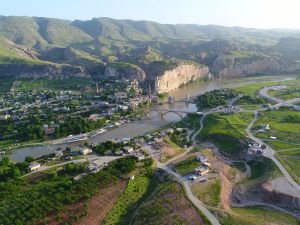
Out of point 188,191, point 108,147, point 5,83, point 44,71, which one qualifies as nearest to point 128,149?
point 108,147

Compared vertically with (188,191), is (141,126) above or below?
below

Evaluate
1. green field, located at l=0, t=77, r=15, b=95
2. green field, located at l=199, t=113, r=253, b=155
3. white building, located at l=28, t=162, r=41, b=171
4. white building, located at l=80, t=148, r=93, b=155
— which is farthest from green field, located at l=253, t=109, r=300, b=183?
green field, located at l=0, t=77, r=15, b=95

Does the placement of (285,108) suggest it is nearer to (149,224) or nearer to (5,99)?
(149,224)

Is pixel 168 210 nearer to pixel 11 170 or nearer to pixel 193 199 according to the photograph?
pixel 193 199

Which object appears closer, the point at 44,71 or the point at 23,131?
the point at 23,131

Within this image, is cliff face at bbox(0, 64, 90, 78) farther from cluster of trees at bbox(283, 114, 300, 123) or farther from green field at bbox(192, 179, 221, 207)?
green field at bbox(192, 179, 221, 207)

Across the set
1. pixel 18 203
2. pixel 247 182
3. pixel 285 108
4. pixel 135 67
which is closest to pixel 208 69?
pixel 135 67

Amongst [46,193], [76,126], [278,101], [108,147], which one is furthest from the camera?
[278,101]

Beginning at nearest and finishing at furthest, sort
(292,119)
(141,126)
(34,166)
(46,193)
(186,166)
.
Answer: (46,193) → (186,166) → (34,166) → (292,119) → (141,126)
